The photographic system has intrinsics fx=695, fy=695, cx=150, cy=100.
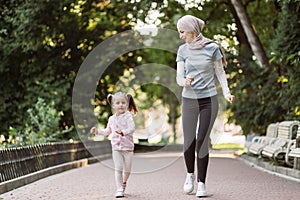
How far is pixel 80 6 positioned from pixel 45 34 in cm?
226

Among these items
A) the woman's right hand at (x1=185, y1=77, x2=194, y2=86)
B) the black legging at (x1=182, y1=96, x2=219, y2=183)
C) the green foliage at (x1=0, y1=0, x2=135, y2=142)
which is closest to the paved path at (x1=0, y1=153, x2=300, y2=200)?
the black legging at (x1=182, y1=96, x2=219, y2=183)

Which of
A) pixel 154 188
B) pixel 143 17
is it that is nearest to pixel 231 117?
pixel 143 17

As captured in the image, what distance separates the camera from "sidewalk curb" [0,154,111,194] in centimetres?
1009

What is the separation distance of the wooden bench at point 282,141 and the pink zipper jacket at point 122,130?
5354mm

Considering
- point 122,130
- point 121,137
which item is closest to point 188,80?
point 122,130

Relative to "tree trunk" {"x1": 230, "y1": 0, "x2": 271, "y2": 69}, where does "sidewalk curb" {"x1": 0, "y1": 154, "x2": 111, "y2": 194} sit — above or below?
below

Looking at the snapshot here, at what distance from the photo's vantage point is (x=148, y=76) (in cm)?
3891

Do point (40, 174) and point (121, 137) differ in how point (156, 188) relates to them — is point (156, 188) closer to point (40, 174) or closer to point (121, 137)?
point (121, 137)

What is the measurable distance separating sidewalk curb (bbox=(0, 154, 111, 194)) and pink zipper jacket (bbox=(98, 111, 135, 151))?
6.18ft

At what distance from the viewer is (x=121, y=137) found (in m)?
9.00

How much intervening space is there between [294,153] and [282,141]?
2333 mm

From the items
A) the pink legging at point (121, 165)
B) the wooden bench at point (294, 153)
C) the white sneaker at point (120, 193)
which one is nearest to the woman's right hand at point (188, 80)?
the pink legging at point (121, 165)

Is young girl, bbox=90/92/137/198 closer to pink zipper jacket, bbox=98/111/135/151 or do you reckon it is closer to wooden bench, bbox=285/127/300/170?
pink zipper jacket, bbox=98/111/135/151

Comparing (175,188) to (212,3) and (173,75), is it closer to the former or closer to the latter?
(212,3)
